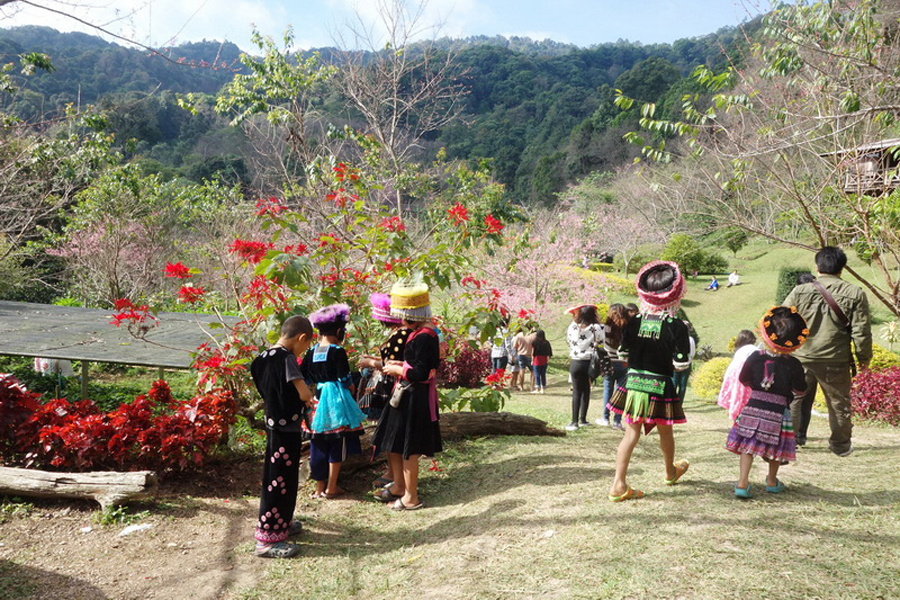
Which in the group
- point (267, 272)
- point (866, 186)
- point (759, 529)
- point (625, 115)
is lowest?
point (759, 529)

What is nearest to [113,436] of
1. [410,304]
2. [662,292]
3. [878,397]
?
[410,304]

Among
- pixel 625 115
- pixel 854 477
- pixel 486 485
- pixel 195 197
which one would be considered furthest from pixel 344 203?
pixel 625 115

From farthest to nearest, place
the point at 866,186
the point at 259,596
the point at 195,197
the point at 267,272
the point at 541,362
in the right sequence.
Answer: the point at 195,197
the point at 541,362
the point at 866,186
the point at 267,272
the point at 259,596

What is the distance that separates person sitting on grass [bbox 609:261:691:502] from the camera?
3.78 m

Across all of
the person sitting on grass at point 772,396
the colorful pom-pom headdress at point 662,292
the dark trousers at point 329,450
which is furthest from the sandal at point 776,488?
the dark trousers at point 329,450

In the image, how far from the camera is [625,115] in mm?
45188

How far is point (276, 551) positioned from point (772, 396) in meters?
3.21

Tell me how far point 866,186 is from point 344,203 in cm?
532

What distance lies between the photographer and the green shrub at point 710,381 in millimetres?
11078

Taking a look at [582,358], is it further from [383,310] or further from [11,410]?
[11,410]

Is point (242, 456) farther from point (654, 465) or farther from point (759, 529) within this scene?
point (759, 529)

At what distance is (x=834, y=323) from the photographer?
5098 millimetres

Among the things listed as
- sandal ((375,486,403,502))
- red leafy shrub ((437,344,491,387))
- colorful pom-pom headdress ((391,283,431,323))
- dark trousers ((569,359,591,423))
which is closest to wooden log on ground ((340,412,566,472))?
dark trousers ((569,359,591,423))

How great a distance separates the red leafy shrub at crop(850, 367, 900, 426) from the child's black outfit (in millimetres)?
7698
